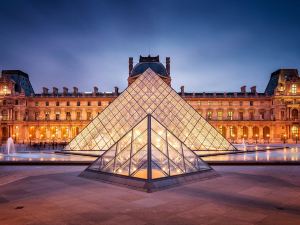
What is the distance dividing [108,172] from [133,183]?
1551 mm

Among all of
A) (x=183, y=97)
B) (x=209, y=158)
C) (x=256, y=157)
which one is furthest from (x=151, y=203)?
(x=183, y=97)

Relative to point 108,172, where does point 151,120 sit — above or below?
above

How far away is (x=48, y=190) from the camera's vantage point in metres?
7.83

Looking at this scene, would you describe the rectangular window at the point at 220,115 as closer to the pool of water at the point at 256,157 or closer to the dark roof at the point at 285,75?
the dark roof at the point at 285,75

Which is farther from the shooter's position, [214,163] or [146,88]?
[146,88]

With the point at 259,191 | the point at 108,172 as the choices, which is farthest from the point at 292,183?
the point at 108,172

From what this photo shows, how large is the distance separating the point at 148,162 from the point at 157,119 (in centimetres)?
966

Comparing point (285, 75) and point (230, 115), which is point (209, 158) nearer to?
point (230, 115)

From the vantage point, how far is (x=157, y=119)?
18.1m

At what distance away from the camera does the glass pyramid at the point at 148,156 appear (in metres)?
8.86

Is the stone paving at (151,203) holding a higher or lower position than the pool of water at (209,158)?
higher

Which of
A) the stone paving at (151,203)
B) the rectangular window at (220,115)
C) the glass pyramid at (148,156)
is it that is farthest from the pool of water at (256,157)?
the rectangular window at (220,115)

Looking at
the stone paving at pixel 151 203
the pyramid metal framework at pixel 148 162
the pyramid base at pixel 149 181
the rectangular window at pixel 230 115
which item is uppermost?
the rectangular window at pixel 230 115

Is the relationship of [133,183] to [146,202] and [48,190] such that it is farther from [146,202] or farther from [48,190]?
[48,190]
